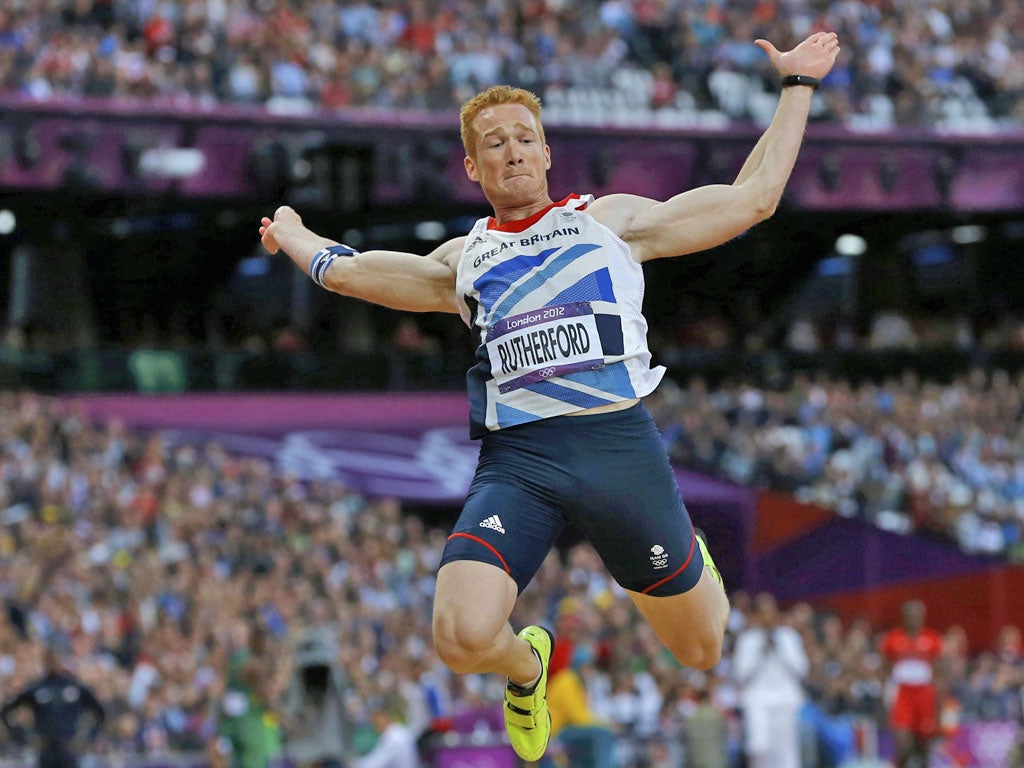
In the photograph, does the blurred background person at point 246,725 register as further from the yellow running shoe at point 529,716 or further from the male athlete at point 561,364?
the male athlete at point 561,364

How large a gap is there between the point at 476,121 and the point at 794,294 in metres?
27.5

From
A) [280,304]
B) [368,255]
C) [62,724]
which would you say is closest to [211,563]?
→ [62,724]

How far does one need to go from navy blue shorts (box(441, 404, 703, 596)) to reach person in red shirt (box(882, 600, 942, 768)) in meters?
9.90

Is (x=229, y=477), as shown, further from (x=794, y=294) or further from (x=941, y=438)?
(x=794, y=294)

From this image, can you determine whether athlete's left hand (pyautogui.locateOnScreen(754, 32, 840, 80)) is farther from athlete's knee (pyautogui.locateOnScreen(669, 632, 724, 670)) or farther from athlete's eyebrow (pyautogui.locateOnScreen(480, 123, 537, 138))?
athlete's knee (pyautogui.locateOnScreen(669, 632, 724, 670))

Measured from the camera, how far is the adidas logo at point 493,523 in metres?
6.49

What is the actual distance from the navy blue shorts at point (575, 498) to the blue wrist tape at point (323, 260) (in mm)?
932

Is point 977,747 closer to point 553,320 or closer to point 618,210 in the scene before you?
point 618,210

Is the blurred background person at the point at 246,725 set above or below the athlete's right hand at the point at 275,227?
below

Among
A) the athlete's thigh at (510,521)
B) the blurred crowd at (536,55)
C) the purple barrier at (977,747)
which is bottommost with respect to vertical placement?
the purple barrier at (977,747)

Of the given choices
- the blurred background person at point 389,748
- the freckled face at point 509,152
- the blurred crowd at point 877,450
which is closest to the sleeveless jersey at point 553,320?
the freckled face at point 509,152

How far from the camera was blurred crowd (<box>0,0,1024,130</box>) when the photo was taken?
23.1 m

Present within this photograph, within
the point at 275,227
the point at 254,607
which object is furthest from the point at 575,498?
the point at 254,607

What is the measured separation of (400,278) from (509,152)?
2.27 feet
